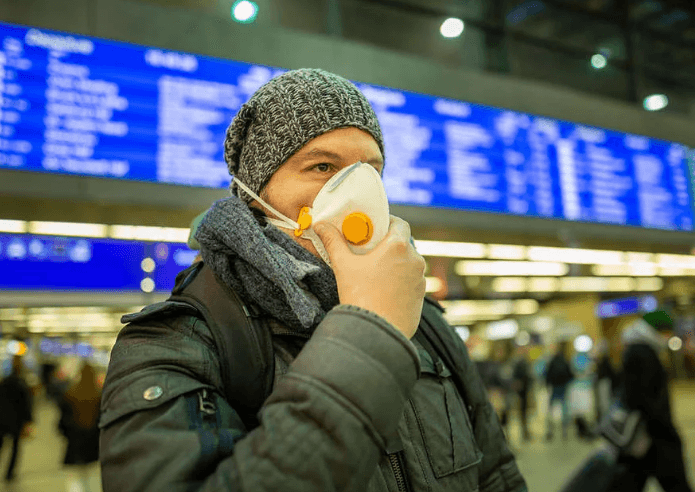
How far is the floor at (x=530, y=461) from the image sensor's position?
5902 mm

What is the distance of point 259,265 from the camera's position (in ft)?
3.18

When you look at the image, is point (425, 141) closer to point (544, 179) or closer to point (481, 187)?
point (481, 187)

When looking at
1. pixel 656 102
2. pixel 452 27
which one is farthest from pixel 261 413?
pixel 656 102

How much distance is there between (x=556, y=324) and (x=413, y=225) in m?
16.5

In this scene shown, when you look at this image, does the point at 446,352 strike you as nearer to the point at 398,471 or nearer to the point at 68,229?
the point at 398,471

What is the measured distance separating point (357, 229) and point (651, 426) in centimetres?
371

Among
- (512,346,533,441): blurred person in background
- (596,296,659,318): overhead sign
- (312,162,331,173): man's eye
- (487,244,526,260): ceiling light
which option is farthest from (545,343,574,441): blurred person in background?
(312,162,331,173): man's eye

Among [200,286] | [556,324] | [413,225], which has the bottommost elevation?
[200,286]

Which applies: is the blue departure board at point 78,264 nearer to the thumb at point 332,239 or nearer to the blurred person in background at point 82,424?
the blurred person in background at point 82,424

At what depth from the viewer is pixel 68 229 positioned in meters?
3.64

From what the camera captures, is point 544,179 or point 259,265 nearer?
point 259,265

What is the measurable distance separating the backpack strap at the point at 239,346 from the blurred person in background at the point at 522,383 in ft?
30.6

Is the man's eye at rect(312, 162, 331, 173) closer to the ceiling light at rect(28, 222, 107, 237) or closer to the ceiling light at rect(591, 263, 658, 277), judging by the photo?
the ceiling light at rect(28, 222, 107, 237)

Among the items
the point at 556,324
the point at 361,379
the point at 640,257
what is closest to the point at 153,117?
the point at 361,379
